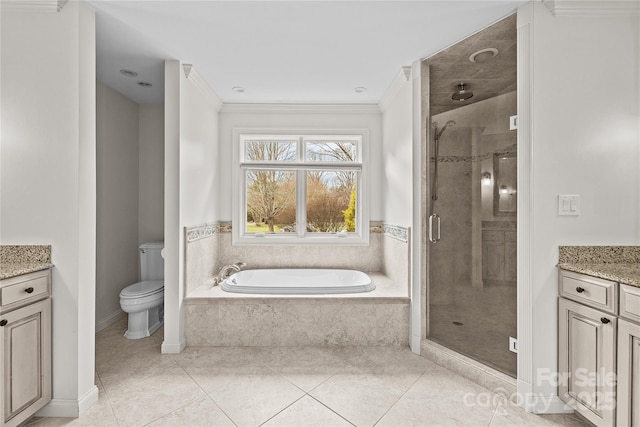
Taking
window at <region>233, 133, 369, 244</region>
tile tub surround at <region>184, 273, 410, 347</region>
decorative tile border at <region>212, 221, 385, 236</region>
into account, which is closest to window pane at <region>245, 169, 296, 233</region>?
window at <region>233, 133, 369, 244</region>

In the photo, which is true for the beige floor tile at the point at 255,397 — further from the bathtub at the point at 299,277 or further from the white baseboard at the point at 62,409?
the bathtub at the point at 299,277

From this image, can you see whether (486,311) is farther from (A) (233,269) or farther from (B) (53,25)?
(B) (53,25)

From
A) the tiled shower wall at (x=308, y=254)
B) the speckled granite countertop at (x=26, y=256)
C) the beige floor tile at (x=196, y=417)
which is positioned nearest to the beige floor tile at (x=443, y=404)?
the beige floor tile at (x=196, y=417)

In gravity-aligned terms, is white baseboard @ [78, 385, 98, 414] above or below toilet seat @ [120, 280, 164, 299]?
below

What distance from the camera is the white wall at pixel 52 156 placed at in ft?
5.75

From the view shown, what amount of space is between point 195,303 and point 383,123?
273 centimetres

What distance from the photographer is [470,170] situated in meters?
2.76

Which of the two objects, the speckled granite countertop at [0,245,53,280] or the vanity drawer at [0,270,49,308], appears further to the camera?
the speckled granite countertop at [0,245,53,280]

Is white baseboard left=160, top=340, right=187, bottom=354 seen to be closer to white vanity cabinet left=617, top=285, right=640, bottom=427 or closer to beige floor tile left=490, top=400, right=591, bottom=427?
beige floor tile left=490, top=400, right=591, bottom=427

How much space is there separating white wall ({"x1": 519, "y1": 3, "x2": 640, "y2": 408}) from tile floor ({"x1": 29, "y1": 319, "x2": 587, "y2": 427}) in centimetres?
53

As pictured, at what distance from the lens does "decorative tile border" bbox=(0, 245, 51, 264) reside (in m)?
1.76

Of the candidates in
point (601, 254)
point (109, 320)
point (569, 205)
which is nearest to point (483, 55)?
point (569, 205)

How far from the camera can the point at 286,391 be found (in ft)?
6.64

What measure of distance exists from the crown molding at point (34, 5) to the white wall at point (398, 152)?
2.38 metres
